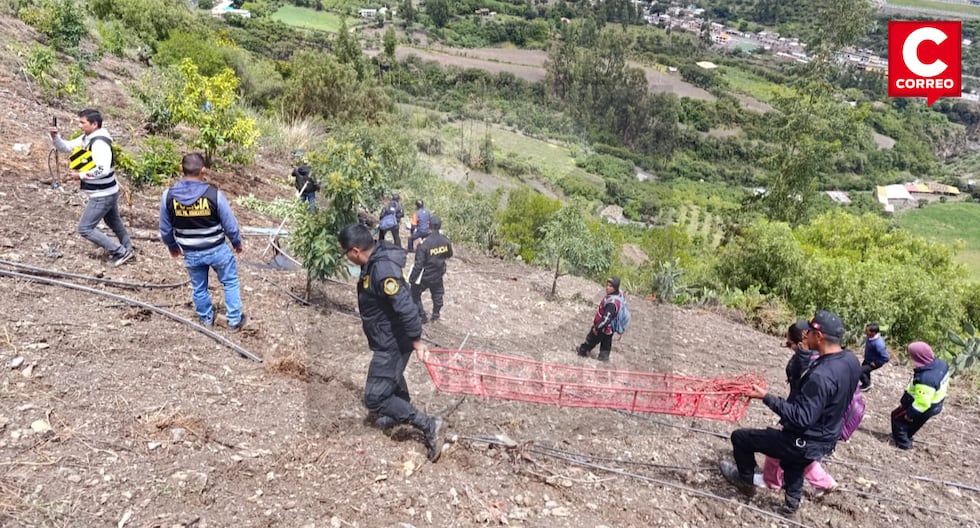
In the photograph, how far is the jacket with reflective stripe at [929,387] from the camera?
605 cm

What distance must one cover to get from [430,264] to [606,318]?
255 centimetres

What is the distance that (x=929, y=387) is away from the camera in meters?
6.06

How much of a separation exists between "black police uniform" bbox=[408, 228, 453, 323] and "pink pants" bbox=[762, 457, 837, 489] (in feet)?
15.4

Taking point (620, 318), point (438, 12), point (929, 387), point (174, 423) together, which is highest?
point (438, 12)

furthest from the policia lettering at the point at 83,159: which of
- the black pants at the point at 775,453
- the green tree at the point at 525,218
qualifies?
the green tree at the point at 525,218

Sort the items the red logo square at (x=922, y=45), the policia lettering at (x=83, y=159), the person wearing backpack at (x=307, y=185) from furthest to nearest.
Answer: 1. the red logo square at (x=922, y=45)
2. the person wearing backpack at (x=307, y=185)
3. the policia lettering at (x=83, y=159)

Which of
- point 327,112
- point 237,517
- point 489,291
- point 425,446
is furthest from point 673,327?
point 327,112

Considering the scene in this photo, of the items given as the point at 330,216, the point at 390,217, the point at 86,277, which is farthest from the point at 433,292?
the point at 86,277

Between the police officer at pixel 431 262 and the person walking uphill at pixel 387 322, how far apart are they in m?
3.49

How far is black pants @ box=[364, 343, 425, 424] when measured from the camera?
4609 mm

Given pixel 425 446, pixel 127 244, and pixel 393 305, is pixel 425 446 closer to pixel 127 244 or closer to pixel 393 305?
pixel 393 305

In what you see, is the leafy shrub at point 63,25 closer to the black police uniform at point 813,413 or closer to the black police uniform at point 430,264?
the black police uniform at point 430,264

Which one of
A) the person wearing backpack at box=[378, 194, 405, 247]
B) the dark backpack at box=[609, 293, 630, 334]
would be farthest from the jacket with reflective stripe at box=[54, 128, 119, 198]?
the dark backpack at box=[609, 293, 630, 334]

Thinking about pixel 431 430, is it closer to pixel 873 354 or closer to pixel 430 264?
pixel 430 264
